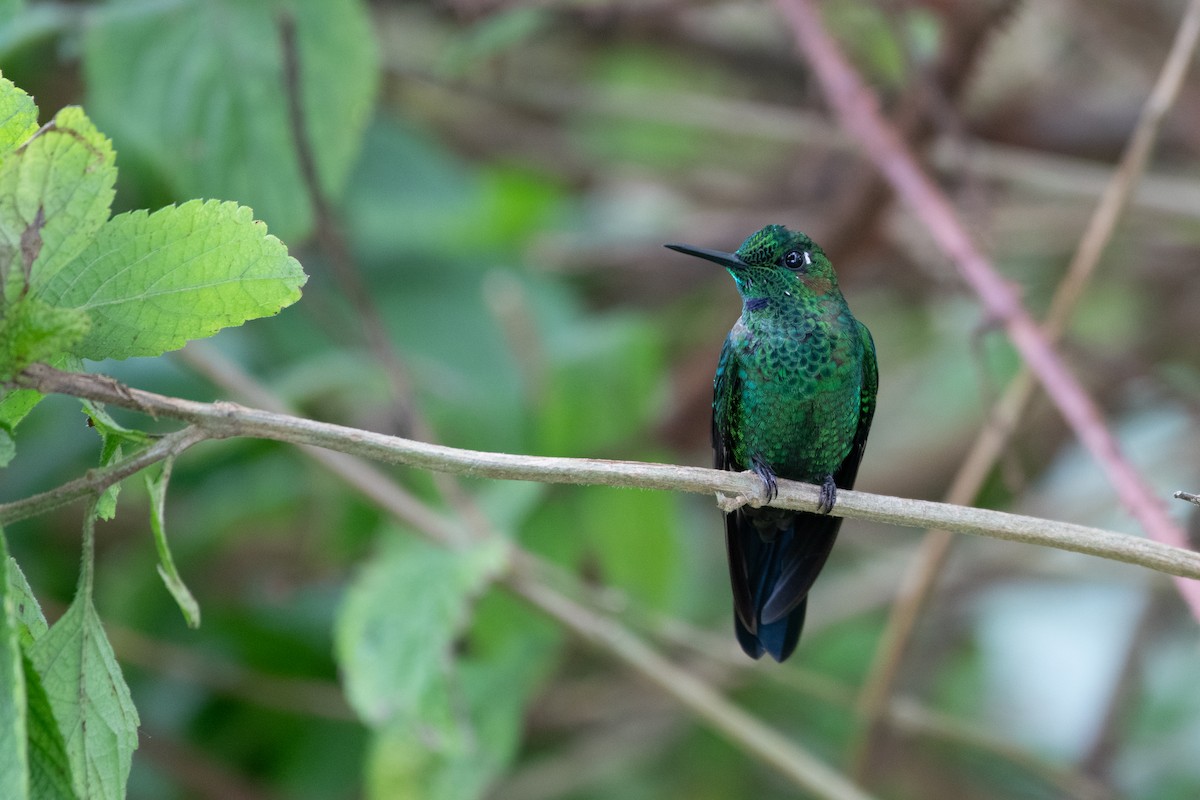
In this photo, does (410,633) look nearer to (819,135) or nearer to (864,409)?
(864,409)

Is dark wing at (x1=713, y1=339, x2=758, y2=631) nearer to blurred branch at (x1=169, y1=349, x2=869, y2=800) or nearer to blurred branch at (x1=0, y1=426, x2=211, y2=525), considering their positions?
blurred branch at (x1=169, y1=349, x2=869, y2=800)

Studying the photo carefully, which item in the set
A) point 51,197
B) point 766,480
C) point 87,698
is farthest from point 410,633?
point 51,197

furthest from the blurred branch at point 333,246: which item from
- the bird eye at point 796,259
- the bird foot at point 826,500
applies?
the bird foot at point 826,500

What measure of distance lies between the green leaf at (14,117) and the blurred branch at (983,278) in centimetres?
153

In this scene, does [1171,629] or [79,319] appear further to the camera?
[1171,629]

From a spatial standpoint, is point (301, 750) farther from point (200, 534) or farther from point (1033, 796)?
point (1033, 796)

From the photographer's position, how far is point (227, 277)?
4.20 ft

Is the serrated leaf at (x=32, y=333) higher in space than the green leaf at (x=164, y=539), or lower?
higher

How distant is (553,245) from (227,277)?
3.15 metres

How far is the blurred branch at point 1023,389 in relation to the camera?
2189mm

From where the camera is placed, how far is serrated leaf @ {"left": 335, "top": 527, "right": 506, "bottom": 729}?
244 centimetres

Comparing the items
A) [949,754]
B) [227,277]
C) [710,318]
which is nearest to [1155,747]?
[949,754]

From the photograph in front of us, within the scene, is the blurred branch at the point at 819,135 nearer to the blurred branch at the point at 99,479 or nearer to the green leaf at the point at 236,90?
the green leaf at the point at 236,90

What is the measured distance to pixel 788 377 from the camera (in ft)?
7.16
